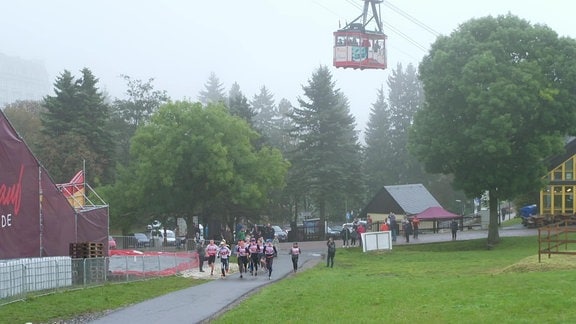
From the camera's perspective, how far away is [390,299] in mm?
17500

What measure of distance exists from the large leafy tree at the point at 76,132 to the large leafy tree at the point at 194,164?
802cm

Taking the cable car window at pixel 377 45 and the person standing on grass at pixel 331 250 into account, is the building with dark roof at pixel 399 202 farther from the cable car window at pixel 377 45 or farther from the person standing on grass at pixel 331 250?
the person standing on grass at pixel 331 250

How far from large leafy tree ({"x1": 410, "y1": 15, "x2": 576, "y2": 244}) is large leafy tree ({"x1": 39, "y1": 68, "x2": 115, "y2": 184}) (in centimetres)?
2847

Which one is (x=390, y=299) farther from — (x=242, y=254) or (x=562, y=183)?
(x=562, y=183)

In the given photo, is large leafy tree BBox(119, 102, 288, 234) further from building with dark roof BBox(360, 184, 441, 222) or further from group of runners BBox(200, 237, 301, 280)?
group of runners BBox(200, 237, 301, 280)

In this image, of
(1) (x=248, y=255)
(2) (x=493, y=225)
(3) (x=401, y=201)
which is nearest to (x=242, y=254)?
(1) (x=248, y=255)

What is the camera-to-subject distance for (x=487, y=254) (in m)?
36.8

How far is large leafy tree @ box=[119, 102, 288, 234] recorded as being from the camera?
47.3 metres

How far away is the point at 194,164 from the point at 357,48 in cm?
1500

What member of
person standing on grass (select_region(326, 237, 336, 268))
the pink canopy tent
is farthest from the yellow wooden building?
person standing on grass (select_region(326, 237, 336, 268))

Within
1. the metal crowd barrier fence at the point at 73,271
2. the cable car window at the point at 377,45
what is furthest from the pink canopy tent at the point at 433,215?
the metal crowd barrier fence at the point at 73,271

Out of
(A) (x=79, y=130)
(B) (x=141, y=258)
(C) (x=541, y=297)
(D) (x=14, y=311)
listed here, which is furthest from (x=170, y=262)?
(A) (x=79, y=130)

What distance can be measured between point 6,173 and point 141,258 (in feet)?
24.3

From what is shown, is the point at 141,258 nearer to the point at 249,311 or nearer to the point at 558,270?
the point at 249,311
